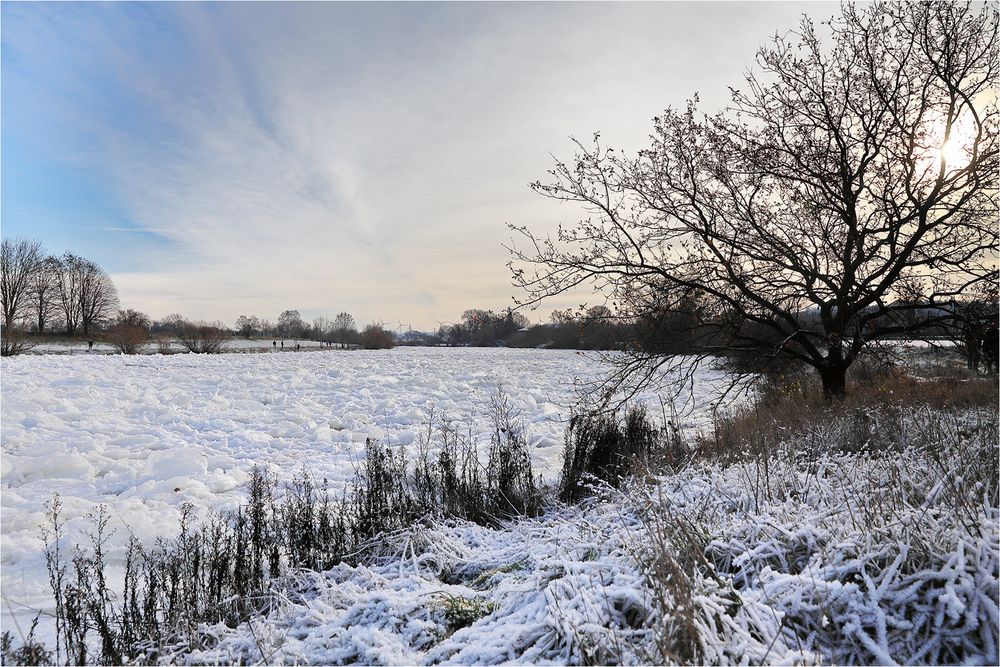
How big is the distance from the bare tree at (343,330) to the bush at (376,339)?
209cm

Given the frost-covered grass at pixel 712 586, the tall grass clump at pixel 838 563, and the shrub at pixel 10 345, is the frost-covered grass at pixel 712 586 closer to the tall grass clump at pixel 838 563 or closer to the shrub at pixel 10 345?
the tall grass clump at pixel 838 563

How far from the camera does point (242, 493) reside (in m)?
6.46

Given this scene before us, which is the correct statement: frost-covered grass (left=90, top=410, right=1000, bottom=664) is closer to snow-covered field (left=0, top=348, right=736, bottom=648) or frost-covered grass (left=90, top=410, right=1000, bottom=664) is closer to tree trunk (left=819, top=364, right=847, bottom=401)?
snow-covered field (left=0, top=348, right=736, bottom=648)

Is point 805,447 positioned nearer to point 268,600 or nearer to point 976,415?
point 976,415

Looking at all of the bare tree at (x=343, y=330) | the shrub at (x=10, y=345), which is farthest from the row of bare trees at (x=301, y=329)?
the shrub at (x=10, y=345)

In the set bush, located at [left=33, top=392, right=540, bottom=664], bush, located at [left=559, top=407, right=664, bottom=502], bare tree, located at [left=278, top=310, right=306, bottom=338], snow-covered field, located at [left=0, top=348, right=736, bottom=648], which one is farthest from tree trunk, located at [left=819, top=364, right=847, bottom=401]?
bare tree, located at [left=278, top=310, right=306, bottom=338]

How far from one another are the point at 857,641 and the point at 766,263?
20.1 feet

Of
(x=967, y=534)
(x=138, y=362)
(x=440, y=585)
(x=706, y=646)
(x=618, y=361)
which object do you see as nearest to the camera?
(x=706, y=646)

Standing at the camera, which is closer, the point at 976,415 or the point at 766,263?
the point at 976,415

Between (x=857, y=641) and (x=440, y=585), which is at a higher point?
(x=857, y=641)

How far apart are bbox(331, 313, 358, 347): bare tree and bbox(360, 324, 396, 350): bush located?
2.09 metres

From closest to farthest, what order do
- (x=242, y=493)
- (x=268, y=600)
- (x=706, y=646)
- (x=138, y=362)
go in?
1. (x=706, y=646)
2. (x=268, y=600)
3. (x=242, y=493)
4. (x=138, y=362)

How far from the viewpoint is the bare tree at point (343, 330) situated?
68381mm

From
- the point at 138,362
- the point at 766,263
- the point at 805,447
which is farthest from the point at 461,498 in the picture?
the point at 138,362
